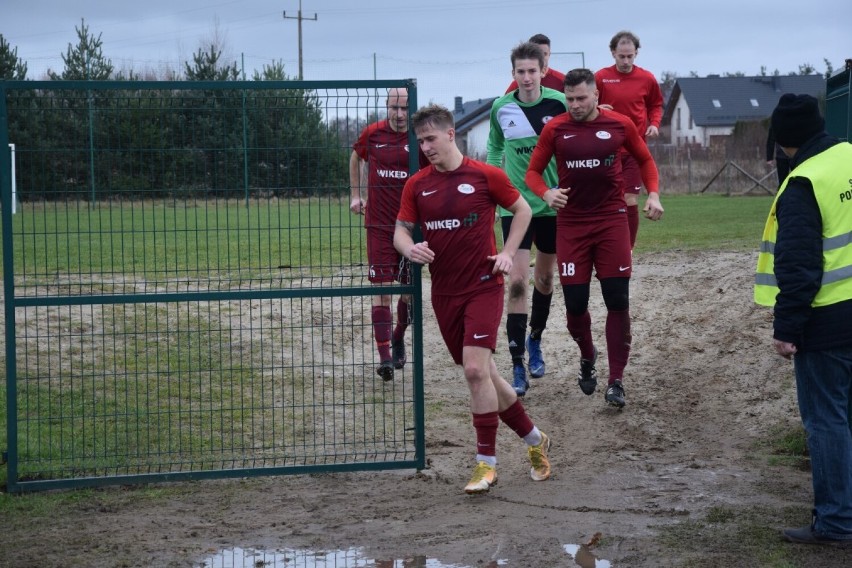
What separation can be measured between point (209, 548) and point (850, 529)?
3297 mm

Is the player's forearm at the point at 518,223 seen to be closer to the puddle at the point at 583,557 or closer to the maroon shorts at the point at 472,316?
the maroon shorts at the point at 472,316

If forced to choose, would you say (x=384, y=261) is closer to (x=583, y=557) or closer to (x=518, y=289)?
(x=518, y=289)

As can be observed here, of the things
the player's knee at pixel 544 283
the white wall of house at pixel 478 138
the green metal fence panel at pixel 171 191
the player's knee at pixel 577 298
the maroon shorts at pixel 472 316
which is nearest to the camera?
the maroon shorts at pixel 472 316

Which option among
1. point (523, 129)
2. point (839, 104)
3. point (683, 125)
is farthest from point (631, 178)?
point (683, 125)

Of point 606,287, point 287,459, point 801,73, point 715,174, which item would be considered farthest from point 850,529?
point 801,73

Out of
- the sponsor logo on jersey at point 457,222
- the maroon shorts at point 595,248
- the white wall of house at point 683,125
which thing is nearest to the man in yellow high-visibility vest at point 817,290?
the sponsor logo on jersey at point 457,222

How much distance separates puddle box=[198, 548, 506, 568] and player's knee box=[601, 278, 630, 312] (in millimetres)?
3227

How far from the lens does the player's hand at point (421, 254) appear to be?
6027 mm

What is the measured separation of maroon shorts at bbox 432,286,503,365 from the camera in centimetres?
614

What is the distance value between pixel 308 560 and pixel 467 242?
212cm

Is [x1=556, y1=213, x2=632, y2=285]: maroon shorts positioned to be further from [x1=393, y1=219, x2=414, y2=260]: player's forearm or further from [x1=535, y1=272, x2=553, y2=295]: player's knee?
[x1=393, y1=219, x2=414, y2=260]: player's forearm

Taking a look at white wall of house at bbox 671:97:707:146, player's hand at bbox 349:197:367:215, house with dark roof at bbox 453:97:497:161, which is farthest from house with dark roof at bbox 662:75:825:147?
player's hand at bbox 349:197:367:215

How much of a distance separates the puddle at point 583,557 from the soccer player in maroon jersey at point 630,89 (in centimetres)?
489

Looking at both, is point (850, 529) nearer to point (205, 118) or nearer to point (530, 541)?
point (530, 541)
